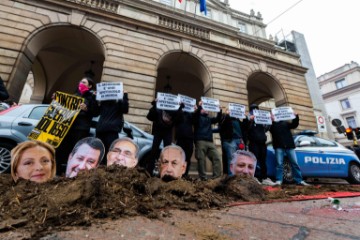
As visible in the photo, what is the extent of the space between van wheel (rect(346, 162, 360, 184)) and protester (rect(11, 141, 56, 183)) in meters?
8.20

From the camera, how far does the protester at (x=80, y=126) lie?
3.41 meters

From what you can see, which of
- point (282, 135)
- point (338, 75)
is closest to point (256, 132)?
point (282, 135)

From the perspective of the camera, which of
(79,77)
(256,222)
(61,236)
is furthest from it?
(79,77)

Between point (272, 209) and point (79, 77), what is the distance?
13.7 metres

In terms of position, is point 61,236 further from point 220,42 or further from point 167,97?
point 220,42

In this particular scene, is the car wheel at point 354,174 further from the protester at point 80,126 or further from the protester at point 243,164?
the protester at point 80,126

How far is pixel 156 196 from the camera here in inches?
73.2

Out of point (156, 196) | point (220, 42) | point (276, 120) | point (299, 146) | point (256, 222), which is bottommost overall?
point (256, 222)

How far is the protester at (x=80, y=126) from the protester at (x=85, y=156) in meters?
0.86

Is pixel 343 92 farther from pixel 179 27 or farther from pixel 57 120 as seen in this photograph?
pixel 57 120

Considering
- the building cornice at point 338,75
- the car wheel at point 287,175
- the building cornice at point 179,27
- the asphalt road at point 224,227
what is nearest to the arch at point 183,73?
the building cornice at point 179,27

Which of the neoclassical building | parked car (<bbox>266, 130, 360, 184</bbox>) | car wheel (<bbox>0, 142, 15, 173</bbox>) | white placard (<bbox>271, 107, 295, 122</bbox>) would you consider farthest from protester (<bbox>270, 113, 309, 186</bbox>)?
car wheel (<bbox>0, 142, 15, 173</bbox>)

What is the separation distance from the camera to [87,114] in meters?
3.68

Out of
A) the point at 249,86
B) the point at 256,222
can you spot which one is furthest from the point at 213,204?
the point at 249,86
